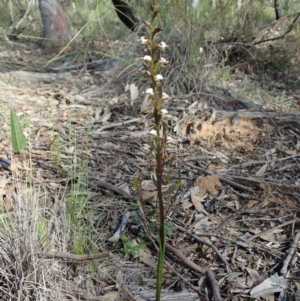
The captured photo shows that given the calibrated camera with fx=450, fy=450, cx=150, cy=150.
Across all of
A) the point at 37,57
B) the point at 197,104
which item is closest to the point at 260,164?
the point at 197,104

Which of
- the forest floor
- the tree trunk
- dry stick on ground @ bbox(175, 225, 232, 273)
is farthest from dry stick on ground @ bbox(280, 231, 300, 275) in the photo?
the tree trunk

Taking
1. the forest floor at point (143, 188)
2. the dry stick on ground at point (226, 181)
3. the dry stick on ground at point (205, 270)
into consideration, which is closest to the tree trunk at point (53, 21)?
the forest floor at point (143, 188)

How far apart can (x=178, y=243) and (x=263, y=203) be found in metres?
A: 0.51

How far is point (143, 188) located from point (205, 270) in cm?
61

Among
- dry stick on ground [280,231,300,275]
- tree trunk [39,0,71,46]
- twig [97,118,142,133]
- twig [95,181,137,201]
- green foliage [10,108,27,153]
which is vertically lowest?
dry stick on ground [280,231,300,275]

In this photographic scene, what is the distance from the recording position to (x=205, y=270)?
1692 mm

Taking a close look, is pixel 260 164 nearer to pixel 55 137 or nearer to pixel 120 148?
pixel 120 148

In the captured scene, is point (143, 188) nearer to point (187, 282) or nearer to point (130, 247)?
point (130, 247)

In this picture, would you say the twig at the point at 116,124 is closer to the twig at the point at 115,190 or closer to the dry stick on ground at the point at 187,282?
the twig at the point at 115,190

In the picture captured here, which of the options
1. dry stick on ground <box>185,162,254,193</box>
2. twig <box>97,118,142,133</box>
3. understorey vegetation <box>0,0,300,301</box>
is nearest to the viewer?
understorey vegetation <box>0,0,300,301</box>

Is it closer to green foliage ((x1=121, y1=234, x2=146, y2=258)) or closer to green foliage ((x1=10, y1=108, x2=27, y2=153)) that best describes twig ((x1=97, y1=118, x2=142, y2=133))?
green foliage ((x1=10, y1=108, x2=27, y2=153))

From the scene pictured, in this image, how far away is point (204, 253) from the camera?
182 cm

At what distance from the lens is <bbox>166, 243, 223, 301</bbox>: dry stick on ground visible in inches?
62.4

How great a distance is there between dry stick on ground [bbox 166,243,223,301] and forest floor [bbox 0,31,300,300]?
0.02 metres
